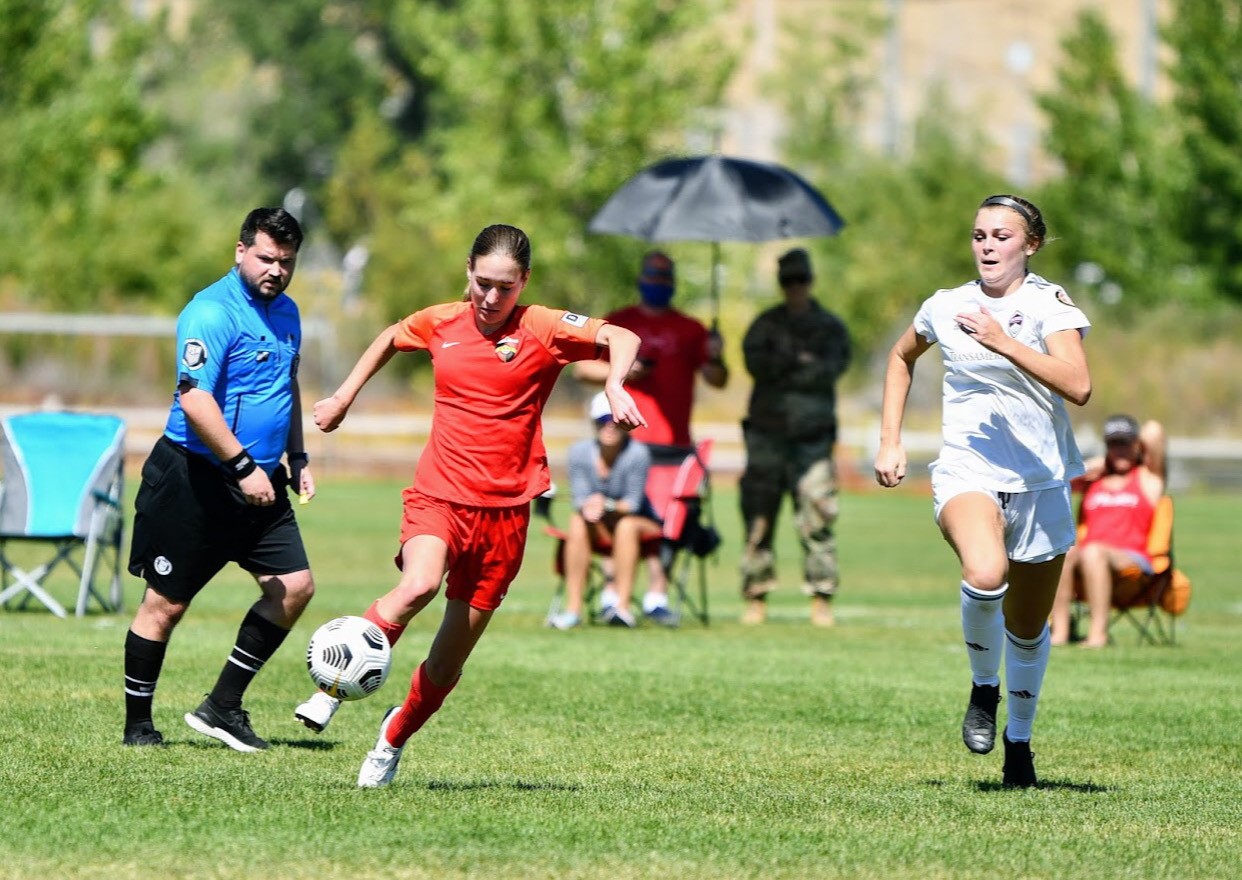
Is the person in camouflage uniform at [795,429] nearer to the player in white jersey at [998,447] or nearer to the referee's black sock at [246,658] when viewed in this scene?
the referee's black sock at [246,658]

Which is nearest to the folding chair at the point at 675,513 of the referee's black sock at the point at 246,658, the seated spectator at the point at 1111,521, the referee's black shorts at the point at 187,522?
the seated spectator at the point at 1111,521

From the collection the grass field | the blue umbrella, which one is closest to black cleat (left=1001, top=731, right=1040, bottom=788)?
the grass field

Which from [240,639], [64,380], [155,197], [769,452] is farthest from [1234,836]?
[155,197]

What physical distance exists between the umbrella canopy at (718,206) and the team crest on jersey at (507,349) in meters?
7.98

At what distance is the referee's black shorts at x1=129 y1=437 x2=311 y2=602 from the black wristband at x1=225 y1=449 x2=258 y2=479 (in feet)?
0.85

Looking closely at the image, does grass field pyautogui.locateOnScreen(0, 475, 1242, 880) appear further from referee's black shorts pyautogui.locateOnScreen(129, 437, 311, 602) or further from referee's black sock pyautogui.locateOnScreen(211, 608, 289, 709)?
referee's black shorts pyautogui.locateOnScreen(129, 437, 311, 602)

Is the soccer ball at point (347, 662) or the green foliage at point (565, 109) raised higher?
the green foliage at point (565, 109)

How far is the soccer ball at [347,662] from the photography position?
6.72 meters

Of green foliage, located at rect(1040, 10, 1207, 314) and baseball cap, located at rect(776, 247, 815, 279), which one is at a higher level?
green foliage, located at rect(1040, 10, 1207, 314)

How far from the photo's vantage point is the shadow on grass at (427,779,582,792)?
731 cm

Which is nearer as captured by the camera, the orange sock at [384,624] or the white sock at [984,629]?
the orange sock at [384,624]

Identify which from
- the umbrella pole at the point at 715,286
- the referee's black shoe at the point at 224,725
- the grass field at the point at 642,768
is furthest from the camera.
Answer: the umbrella pole at the point at 715,286

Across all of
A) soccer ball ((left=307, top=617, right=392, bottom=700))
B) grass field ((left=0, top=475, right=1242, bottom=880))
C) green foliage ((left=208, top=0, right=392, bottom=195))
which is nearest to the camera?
grass field ((left=0, top=475, right=1242, bottom=880))

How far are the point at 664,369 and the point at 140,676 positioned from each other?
266 inches
